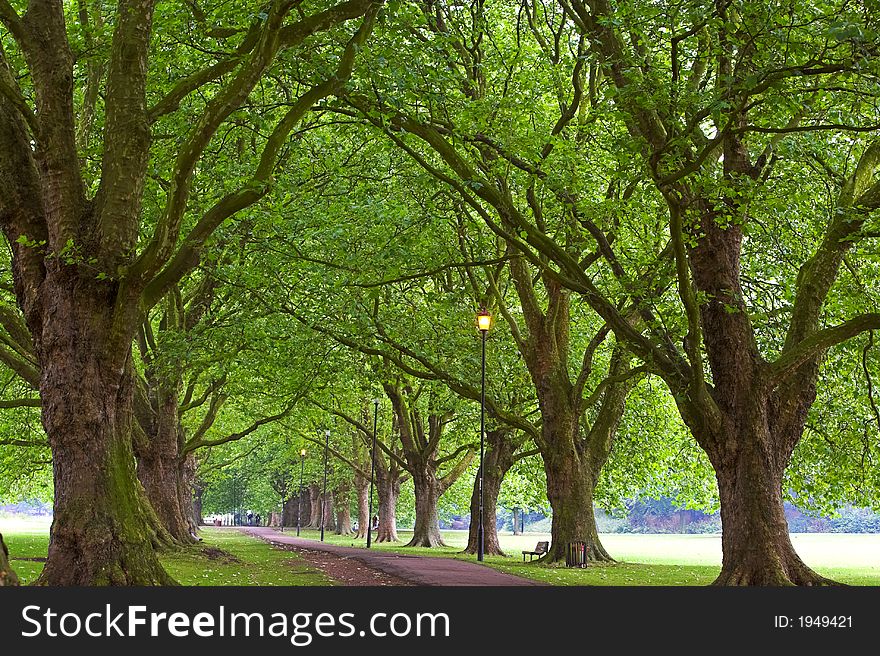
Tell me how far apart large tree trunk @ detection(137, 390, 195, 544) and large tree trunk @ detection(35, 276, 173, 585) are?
1400 centimetres

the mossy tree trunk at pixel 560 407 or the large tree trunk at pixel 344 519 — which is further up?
the mossy tree trunk at pixel 560 407

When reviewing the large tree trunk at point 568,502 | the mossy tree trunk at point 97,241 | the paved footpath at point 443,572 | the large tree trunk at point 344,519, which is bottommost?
the large tree trunk at point 344,519

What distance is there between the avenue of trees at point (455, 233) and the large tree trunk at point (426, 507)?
6863 mm

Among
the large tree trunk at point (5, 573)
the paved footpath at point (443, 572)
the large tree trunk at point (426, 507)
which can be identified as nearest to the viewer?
the large tree trunk at point (5, 573)

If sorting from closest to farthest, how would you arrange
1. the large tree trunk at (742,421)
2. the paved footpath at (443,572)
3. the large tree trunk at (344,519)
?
1. the large tree trunk at (742,421)
2. the paved footpath at (443,572)
3. the large tree trunk at (344,519)

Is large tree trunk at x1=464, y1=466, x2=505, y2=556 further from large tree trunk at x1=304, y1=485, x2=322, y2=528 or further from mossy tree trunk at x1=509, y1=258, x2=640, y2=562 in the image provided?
large tree trunk at x1=304, y1=485, x2=322, y2=528

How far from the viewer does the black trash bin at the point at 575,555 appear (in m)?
21.9

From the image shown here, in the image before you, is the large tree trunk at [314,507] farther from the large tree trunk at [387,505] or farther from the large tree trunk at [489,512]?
the large tree trunk at [489,512]

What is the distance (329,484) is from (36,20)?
52.4 metres

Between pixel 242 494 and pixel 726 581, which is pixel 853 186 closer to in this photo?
pixel 726 581

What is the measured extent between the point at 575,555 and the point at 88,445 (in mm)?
14354

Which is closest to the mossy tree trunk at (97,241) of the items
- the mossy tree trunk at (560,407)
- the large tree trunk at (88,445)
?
the large tree trunk at (88,445)

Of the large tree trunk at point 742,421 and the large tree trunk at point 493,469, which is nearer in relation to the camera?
the large tree trunk at point 742,421

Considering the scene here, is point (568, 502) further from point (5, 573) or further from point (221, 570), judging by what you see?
point (5, 573)
